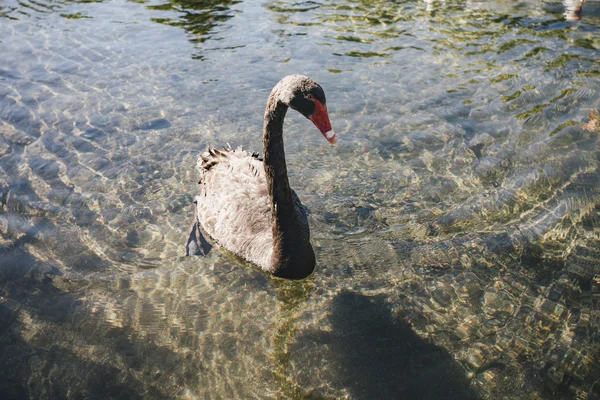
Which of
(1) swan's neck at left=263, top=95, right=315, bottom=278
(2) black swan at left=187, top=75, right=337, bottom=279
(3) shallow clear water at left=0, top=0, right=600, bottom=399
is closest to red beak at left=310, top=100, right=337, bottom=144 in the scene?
(2) black swan at left=187, top=75, right=337, bottom=279

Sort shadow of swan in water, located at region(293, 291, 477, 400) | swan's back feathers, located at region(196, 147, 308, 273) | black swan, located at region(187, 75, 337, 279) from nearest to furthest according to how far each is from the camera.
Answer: shadow of swan in water, located at region(293, 291, 477, 400)
black swan, located at region(187, 75, 337, 279)
swan's back feathers, located at region(196, 147, 308, 273)

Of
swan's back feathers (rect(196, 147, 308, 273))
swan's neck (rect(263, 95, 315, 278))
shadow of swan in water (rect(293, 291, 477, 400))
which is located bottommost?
shadow of swan in water (rect(293, 291, 477, 400))

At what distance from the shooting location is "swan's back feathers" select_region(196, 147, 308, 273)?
4.80m

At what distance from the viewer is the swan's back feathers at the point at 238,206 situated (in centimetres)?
480

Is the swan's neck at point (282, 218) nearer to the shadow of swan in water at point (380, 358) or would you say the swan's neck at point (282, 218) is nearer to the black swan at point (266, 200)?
the black swan at point (266, 200)

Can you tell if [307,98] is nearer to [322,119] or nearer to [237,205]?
[322,119]

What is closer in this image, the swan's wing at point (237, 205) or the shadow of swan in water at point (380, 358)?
the shadow of swan in water at point (380, 358)

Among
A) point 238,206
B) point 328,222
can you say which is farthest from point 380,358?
point 238,206

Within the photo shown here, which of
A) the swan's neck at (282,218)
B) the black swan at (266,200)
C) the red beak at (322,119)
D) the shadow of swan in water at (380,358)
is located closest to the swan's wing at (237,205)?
the black swan at (266,200)

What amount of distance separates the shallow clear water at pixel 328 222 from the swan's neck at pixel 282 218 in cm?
46

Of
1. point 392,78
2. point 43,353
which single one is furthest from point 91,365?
point 392,78

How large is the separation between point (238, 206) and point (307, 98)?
1742 mm

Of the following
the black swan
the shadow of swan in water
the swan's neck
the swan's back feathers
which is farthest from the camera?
the swan's back feathers

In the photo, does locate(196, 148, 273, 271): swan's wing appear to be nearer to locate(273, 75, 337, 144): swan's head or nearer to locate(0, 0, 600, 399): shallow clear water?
locate(0, 0, 600, 399): shallow clear water
